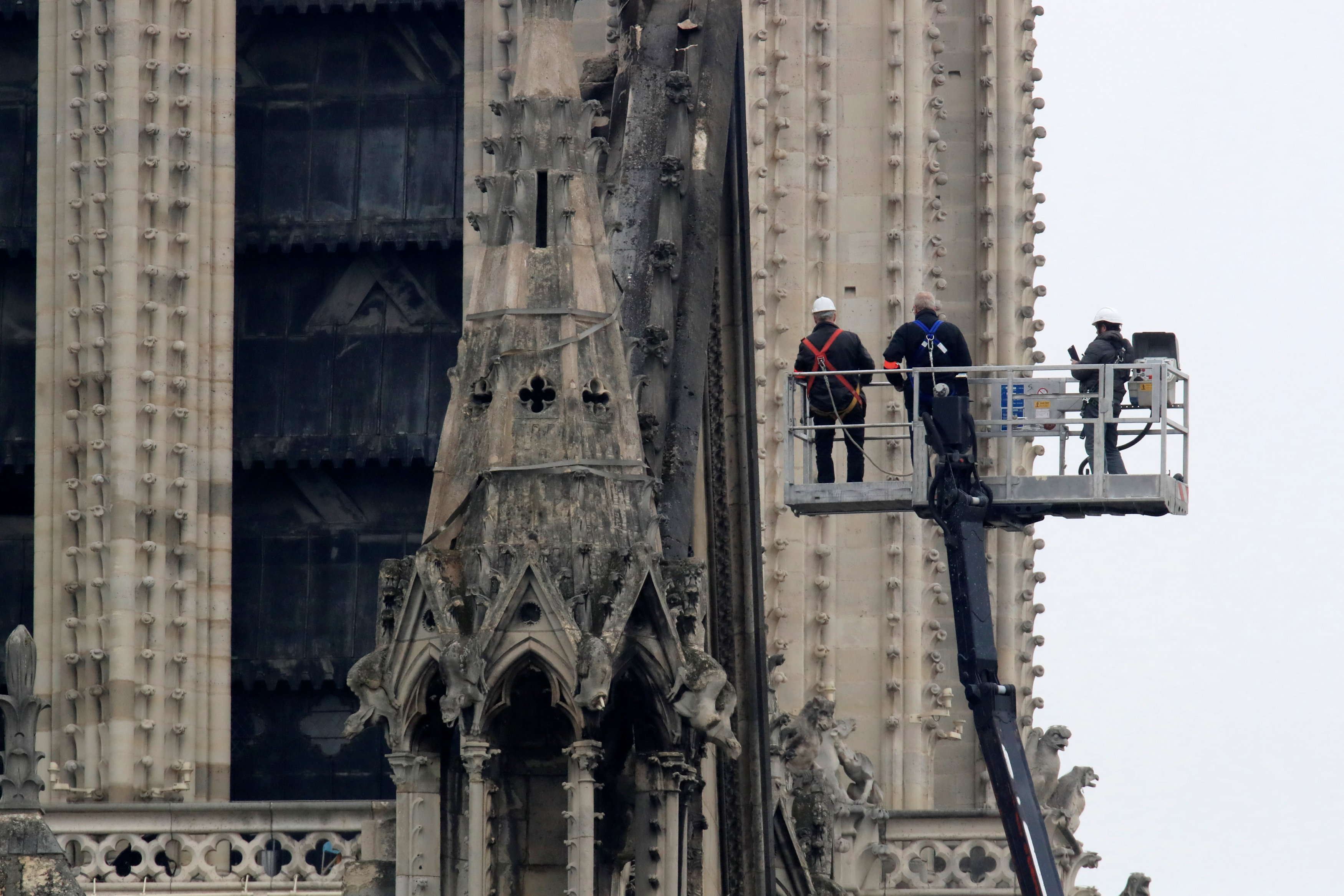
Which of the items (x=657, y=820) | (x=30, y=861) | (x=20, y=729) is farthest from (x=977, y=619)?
(x=657, y=820)

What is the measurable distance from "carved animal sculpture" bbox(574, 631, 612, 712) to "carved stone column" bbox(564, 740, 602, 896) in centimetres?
19

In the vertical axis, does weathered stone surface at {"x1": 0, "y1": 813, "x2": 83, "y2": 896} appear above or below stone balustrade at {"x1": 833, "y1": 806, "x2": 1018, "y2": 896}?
above

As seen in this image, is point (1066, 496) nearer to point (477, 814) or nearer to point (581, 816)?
point (581, 816)

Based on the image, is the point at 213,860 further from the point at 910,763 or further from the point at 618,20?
the point at 618,20

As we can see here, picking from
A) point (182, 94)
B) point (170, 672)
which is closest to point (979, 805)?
point (170, 672)

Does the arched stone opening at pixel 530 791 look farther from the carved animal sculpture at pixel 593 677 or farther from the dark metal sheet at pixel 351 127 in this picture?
the dark metal sheet at pixel 351 127

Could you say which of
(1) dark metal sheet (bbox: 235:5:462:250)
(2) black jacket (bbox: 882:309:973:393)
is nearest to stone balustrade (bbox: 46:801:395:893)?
(2) black jacket (bbox: 882:309:973:393)

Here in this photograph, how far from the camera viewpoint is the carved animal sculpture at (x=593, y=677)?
1469cm

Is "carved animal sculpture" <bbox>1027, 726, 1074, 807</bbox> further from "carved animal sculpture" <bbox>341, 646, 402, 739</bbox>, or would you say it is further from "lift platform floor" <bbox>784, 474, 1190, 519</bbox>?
"carved animal sculpture" <bbox>341, 646, 402, 739</bbox>

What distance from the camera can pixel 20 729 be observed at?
19625mm

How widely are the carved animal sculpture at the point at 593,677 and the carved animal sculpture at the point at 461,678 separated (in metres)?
0.38

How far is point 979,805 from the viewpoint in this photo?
3962cm

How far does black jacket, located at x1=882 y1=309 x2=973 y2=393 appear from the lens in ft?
72.3

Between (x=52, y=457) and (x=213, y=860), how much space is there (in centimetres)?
817
